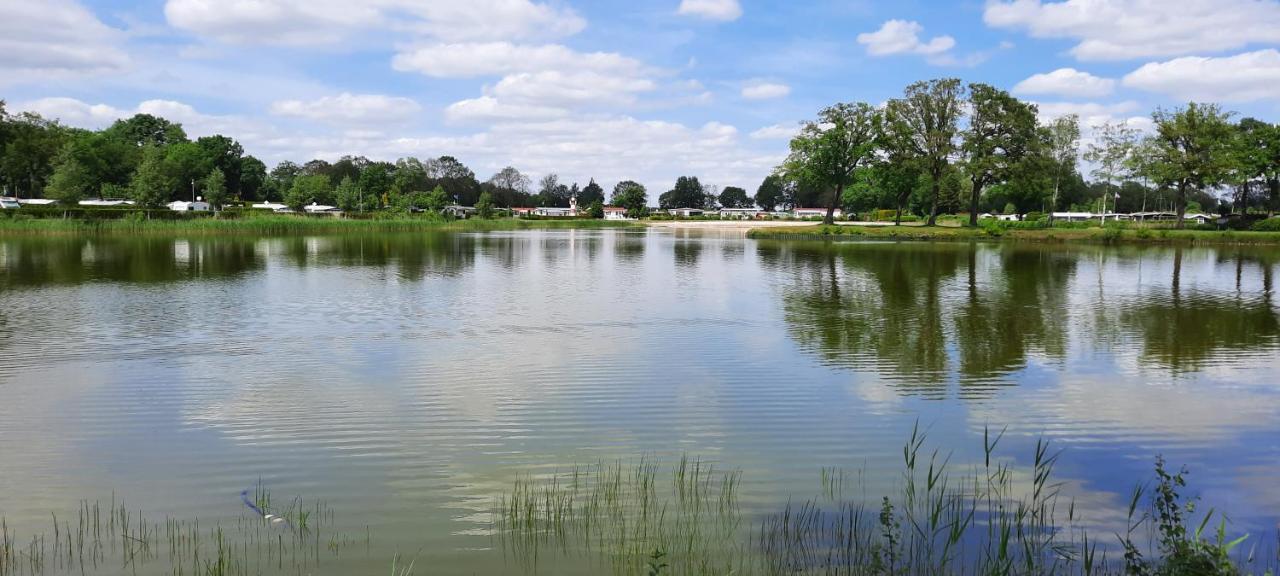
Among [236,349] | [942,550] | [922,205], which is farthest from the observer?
[922,205]

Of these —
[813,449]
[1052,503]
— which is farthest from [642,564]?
[1052,503]

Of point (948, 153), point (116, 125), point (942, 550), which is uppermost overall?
point (116, 125)

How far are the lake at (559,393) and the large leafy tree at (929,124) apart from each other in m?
47.7

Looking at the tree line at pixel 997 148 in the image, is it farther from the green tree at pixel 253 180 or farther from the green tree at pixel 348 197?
the green tree at pixel 253 180

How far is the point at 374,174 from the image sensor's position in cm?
14050

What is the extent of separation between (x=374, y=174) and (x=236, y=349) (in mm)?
132719

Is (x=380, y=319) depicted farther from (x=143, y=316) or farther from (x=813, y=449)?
(x=813, y=449)

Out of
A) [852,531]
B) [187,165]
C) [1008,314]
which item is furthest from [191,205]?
[852,531]

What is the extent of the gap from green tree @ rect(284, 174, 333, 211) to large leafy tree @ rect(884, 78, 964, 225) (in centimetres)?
8660

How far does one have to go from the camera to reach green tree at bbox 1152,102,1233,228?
64.8m

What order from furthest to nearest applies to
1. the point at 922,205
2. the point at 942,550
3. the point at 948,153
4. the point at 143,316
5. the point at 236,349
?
1. the point at 922,205
2. the point at 948,153
3. the point at 143,316
4. the point at 236,349
5. the point at 942,550

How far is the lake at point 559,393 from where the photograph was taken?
7.84 meters

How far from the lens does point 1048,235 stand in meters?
Result: 60.6

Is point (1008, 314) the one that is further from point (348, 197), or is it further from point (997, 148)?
point (348, 197)
